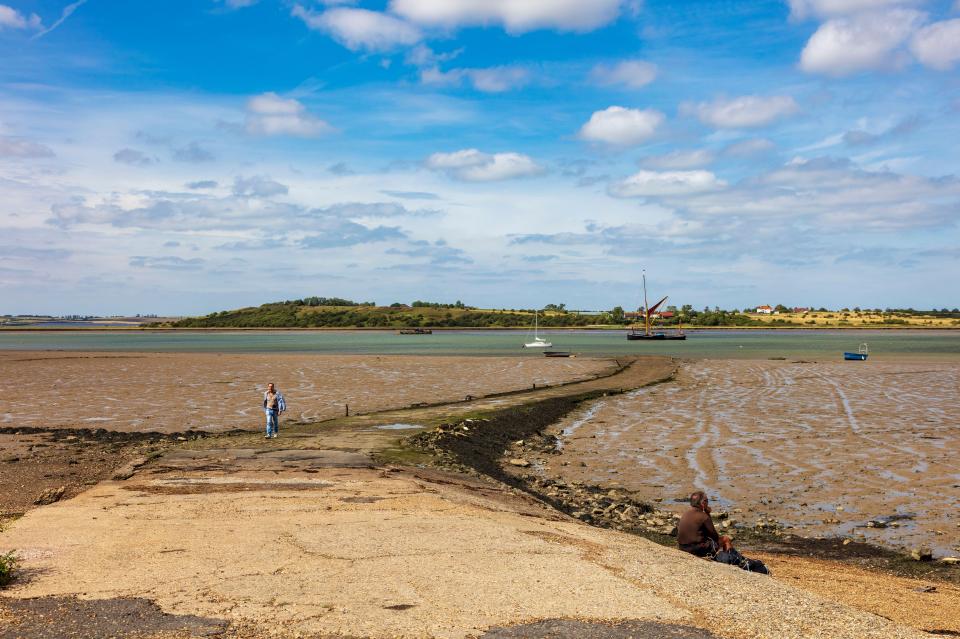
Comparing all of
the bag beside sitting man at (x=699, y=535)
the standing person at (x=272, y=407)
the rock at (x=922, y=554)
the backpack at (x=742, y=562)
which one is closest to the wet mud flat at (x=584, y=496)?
the rock at (x=922, y=554)

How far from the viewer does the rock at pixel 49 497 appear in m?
17.1

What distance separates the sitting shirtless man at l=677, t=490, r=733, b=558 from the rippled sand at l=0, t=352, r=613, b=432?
22.1 metres

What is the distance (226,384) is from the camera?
50.6 m

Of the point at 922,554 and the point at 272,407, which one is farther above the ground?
the point at 272,407

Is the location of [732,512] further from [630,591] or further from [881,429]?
[881,429]

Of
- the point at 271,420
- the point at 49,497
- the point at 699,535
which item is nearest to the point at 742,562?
the point at 699,535

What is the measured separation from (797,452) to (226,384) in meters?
36.9

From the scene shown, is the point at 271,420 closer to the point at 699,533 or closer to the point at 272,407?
the point at 272,407

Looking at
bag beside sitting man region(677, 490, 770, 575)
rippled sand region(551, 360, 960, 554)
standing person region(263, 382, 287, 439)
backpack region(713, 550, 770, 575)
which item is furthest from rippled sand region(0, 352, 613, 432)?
backpack region(713, 550, 770, 575)

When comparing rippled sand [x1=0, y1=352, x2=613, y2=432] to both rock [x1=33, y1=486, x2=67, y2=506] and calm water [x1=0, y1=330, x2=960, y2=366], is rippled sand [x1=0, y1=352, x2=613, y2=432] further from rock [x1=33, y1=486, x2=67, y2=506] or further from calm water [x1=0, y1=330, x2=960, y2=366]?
calm water [x1=0, y1=330, x2=960, y2=366]

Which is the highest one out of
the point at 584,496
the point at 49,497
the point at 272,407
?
the point at 272,407

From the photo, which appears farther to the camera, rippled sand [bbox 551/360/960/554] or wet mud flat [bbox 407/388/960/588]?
rippled sand [bbox 551/360/960/554]

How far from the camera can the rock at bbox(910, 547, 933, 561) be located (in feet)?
48.2

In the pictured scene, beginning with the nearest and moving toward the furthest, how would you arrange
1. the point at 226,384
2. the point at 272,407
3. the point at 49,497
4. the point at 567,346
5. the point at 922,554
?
1. the point at 922,554
2. the point at 49,497
3. the point at 272,407
4. the point at 226,384
5. the point at 567,346
